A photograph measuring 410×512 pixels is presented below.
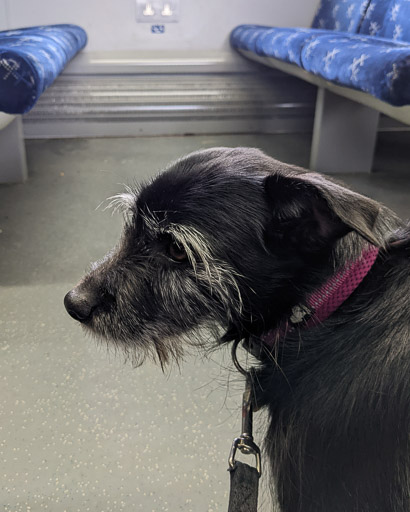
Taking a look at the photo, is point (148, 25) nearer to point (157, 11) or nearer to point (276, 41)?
point (157, 11)

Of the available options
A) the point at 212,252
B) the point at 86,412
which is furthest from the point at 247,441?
the point at 86,412

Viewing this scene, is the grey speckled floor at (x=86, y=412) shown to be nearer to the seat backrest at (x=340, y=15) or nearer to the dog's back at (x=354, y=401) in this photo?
the dog's back at (x=354, y=401)

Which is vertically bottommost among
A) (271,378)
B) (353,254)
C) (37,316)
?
(37,316)

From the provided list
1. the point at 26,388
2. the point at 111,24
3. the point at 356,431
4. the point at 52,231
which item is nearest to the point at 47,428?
the point at 26,388

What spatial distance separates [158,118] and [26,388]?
3.01 m

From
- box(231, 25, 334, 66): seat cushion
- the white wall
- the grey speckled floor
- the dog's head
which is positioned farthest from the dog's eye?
the white wall

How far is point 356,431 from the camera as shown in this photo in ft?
2.38

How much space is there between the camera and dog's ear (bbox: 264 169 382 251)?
26.7 inches

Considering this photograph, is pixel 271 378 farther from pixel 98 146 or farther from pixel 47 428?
pixel 98 146

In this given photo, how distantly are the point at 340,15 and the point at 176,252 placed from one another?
3.49 m

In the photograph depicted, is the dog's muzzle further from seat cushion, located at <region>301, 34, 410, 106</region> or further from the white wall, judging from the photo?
the white wall

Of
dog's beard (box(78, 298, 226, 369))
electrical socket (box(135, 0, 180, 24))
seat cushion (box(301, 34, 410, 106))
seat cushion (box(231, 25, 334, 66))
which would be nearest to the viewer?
dog's beard (box(78, 298, 226, 369))

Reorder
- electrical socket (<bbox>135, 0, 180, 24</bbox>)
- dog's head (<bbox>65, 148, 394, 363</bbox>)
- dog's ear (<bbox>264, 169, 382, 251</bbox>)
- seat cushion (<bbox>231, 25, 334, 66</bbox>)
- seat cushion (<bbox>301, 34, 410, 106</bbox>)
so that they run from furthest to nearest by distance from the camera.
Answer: electrical socket (<bbox>135, 0, 180, 24</bbox>) → seat cushion (<bbox>231, 25, 334, 66</bbox>) → seat cushion (<bbox>301, 34, 410, 106</bbox>) → dog's head (<bbox>65, 148, 394, 363</bbox>) → dog's ear (<bbox>264, 169, 382, 251</bbox>)

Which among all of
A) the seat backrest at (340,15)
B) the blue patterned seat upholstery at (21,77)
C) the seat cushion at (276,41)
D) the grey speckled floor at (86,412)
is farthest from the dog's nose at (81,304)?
the seat backrest at (340,15)
